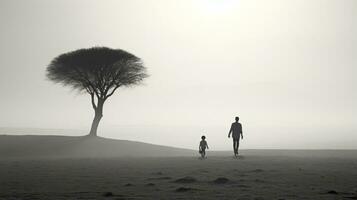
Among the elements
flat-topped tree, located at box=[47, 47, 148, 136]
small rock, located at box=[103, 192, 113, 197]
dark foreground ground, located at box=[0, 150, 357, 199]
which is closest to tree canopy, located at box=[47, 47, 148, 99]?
flat-topped tree, located at box=[47, 47, 148, 136]

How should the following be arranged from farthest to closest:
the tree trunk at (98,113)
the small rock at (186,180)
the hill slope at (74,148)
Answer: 1. the tree trunk at (98,113)
2. the hill slope at (74,148)
3. the small rock at (186,180)

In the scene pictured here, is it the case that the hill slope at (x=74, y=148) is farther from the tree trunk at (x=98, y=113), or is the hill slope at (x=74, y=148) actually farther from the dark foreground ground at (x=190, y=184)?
the dark foreground ground at (x=190, y=184)

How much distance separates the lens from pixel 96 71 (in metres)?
61.4

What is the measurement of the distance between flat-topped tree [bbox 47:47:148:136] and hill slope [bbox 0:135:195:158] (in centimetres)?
562

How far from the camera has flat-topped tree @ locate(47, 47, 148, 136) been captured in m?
61.3

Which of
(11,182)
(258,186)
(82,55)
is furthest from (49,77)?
(258,186)

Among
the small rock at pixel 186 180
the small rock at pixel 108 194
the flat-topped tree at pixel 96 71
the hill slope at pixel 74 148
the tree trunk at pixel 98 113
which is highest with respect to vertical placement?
the flat-topped tree at pixel 96 71

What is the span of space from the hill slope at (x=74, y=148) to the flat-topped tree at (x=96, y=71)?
18.5 ft

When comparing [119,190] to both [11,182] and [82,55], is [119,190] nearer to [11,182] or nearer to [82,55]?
[11,182]

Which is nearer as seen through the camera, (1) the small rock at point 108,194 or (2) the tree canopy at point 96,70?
(1) the small rock at point 108,194

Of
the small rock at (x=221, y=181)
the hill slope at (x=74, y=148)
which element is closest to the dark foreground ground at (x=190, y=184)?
the small rock at (x=221, y=181)

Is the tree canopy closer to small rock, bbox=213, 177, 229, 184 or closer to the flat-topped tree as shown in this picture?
the flat-topped tree

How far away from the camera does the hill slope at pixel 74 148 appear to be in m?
48.7

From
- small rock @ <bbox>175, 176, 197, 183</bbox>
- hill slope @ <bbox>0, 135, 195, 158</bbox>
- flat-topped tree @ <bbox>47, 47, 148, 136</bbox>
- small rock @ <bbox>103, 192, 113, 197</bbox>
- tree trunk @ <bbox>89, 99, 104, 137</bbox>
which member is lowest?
small rock @ <bbox>103, 192, 113, 197</bbox>
